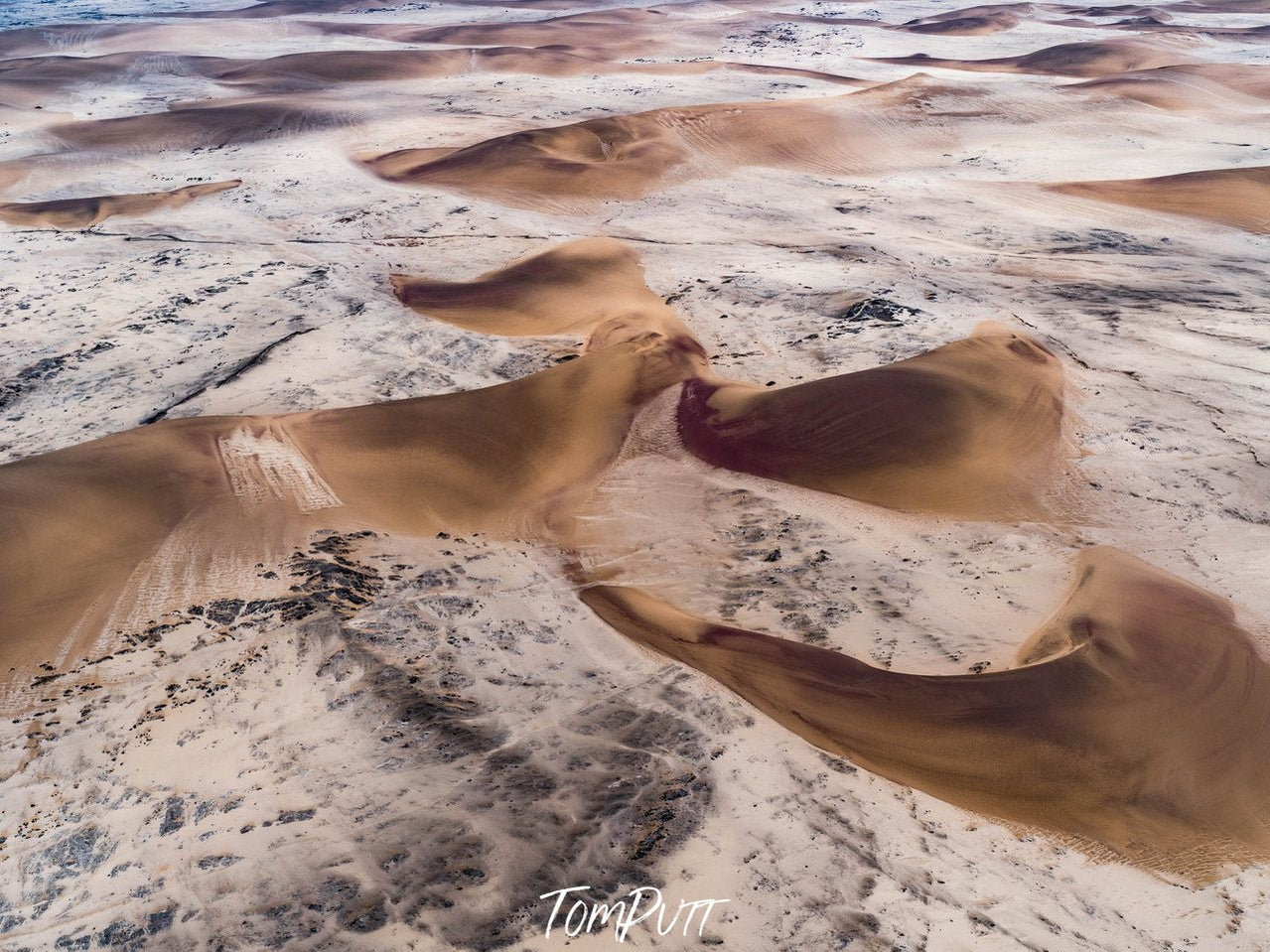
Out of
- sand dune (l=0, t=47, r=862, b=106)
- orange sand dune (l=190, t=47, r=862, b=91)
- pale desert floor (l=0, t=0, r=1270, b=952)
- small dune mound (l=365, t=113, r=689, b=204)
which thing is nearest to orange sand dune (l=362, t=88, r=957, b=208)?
small dune mound (l=365, t=113, r=689, b=204)

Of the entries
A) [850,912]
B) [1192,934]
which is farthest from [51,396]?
[1192,934]

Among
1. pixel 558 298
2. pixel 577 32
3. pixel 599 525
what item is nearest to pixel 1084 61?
pixel 577 32

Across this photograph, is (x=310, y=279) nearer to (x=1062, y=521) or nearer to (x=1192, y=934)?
(x=1062, y=521)

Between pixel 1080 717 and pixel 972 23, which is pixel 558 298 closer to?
pixel 1080 717

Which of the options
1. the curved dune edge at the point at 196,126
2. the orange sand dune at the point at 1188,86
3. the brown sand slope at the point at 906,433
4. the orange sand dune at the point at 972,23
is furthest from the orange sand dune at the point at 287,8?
the brown sand slope at the point at 906,433

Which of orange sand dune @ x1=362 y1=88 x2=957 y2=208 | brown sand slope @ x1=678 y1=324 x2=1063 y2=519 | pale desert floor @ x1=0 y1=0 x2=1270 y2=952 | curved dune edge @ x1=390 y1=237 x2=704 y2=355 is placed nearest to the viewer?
pale desert floor @ x1=0 y1=0 x2=1270 y2=952

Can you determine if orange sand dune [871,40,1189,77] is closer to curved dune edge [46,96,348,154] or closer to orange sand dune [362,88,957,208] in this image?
orange sand dune [362,88,957,208]
